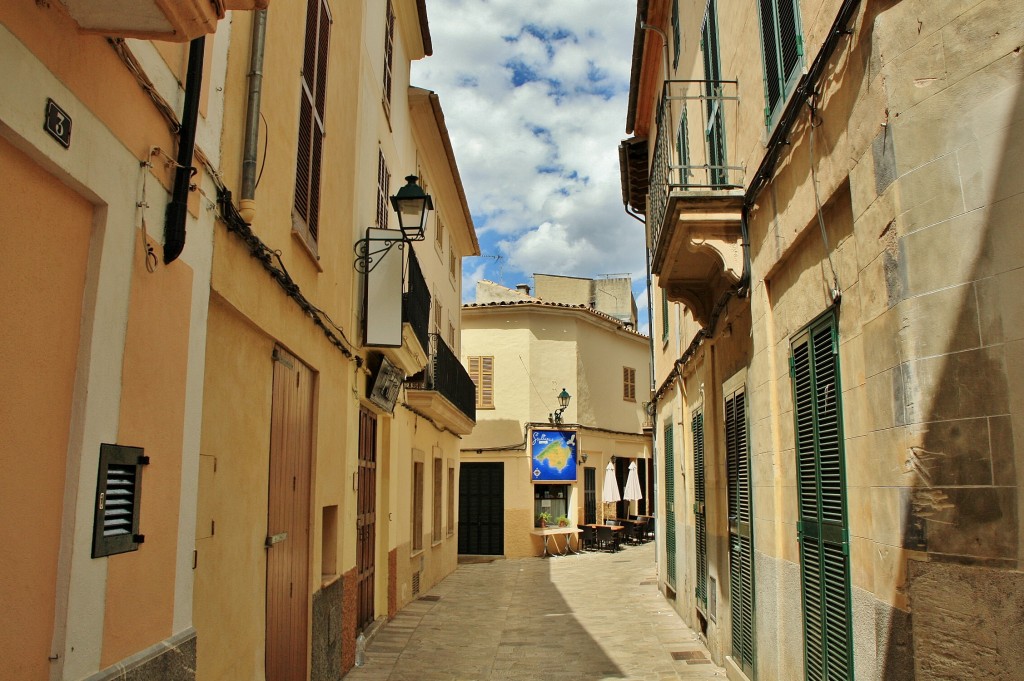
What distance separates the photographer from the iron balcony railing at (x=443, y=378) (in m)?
15.1

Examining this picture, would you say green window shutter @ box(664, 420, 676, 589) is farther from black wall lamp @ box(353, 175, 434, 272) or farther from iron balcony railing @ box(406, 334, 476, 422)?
black wall lamp @ box(353, 175, 434, 272)

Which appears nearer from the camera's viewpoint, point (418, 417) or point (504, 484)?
point (418, 417)

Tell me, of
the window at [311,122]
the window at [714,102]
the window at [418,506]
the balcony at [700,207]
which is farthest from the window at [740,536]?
the window at [418,506]

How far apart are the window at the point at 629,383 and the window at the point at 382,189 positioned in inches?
749

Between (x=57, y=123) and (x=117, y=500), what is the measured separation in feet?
5.25

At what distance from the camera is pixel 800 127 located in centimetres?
571

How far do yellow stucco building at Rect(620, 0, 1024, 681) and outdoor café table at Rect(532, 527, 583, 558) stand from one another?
1645cm

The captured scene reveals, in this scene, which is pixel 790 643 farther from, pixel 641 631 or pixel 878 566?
pixel 641 631

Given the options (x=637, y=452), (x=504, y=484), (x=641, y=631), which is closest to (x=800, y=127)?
(x=641, y=631)

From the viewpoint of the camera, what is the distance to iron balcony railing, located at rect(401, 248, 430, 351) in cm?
1118

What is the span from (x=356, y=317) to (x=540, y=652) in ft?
16.4

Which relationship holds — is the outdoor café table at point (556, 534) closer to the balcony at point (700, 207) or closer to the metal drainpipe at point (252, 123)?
the balcony at point (700, 207)

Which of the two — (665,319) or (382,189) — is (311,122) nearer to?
(382,189)

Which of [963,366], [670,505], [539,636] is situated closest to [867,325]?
[963,366]
